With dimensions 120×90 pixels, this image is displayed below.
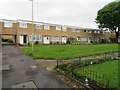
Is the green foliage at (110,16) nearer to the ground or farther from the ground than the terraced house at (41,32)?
farther from the ground

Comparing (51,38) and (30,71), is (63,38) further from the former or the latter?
(30,71)

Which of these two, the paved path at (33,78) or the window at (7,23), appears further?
the window at (7,23)

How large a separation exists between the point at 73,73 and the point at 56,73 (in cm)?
154

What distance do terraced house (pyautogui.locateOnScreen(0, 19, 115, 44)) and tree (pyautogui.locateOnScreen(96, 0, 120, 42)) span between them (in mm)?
6795

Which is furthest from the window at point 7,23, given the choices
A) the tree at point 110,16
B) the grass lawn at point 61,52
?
the tree at point 110,16

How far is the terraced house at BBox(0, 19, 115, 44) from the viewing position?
1352 inches

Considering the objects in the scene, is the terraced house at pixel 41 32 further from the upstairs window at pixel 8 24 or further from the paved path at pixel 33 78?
the paved path at pixel 33 78

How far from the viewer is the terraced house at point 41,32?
34.3 meters

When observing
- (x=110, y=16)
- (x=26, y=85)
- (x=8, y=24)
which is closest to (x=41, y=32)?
(x=8, y=24)

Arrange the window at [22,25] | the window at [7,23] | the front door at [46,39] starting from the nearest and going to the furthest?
the window at [7,23] → the window at [22,25] → the front door at [46,39]

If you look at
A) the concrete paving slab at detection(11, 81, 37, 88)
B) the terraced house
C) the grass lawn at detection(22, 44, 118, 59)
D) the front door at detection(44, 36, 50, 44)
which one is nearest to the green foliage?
the terraced house

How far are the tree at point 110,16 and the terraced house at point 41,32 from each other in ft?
22.3

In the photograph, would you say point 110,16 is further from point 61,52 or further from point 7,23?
point 7,23

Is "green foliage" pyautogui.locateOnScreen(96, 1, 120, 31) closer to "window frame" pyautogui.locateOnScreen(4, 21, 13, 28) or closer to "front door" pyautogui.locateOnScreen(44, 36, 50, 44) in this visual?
"front door" pyautogui.locateOnScreen(44, 36, 50, 44)
